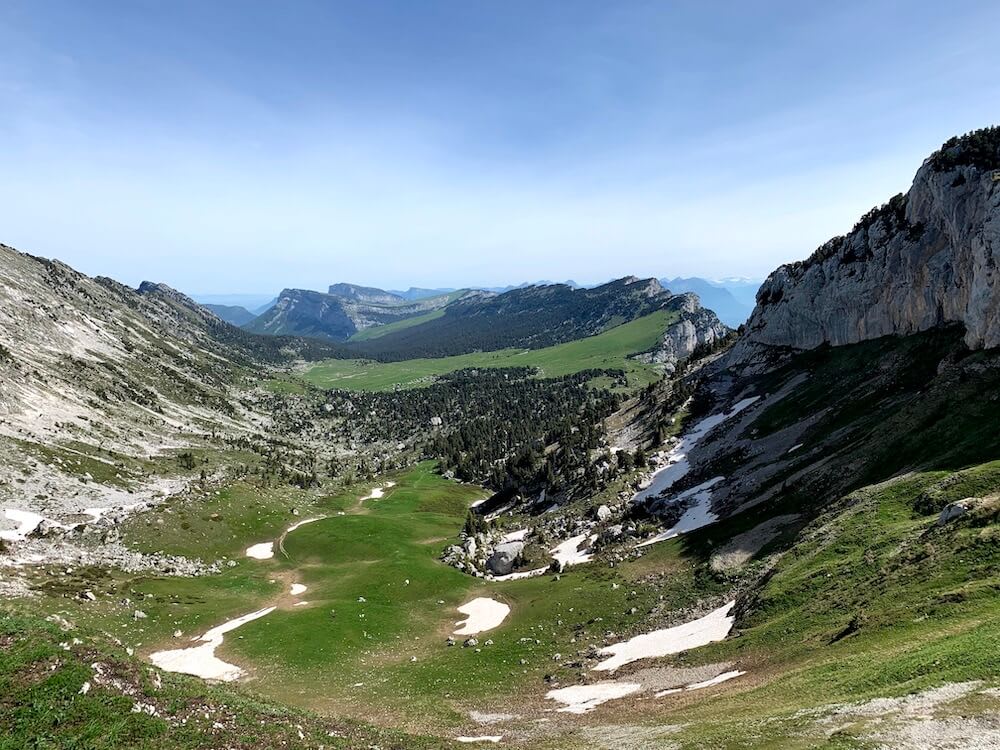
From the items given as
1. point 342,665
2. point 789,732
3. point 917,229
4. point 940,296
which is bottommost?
point 342,665

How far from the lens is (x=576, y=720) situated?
117ft

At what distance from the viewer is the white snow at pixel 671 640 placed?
46.8m

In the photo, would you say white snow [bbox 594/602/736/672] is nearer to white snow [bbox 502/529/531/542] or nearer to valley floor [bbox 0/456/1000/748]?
valley floor [bbox 0/456/1000/748]

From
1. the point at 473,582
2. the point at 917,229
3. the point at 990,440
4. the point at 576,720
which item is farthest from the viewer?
the point at 917,229

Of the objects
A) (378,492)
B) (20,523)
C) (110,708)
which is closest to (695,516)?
(110,708)

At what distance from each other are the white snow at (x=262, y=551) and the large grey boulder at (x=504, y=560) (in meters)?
37.8

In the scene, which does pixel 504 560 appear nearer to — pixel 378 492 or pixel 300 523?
pixel 300 523

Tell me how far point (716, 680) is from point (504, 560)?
53.1 meters

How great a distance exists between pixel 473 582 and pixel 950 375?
68.8m

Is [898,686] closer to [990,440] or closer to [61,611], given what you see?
[990,440]

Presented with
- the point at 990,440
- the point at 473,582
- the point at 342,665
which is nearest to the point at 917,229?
the point at 990,440

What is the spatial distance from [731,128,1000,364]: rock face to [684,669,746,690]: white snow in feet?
198

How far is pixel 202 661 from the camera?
2100 inches

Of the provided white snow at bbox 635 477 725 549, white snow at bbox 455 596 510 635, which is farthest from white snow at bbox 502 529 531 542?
white snow at bbox 635 477 725 549
